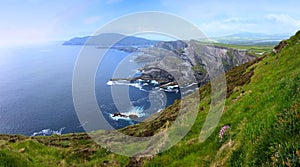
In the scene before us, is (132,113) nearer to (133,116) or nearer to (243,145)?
(133,116)

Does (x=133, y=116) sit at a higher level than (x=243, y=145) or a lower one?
→ lower

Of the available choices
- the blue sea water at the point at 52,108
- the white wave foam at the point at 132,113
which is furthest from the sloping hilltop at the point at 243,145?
the white wave foam at the point at 132,113

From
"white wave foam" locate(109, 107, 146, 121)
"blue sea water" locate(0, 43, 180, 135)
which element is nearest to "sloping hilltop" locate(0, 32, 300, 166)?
"blue sea water" locate(0, 43, 180, 135)

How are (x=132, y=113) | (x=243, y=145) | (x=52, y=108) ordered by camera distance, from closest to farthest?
(x=243, y=145)
(x=132, y=113)
(x=52, y=108)

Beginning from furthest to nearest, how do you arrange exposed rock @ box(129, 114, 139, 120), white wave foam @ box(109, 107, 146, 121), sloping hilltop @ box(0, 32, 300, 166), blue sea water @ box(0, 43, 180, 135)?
white wave foam @ box(109, 107, 146, 121)
exposed rock @ box(129, 114, 139, 120)
blue sea water @ box(0, 43, 180, 135)
sloping hilltop @ box(0, 32, 300, 166)

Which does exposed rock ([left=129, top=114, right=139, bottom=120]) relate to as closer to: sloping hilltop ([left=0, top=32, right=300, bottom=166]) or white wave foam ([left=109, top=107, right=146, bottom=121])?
white wave foam ([left=109, top=107, right=146, bottom=121])

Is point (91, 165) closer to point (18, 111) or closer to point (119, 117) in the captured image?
point (119, 117)

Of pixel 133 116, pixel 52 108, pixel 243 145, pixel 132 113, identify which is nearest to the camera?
pixel 243 145

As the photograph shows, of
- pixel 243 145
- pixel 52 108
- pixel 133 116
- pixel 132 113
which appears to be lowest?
pixel 132 113

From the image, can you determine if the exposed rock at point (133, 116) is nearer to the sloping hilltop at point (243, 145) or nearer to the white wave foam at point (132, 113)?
the white wave foam at point (132, 113)

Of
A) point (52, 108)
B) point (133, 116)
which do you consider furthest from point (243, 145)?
point (52, 108)

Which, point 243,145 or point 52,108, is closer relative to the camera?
point 243,145

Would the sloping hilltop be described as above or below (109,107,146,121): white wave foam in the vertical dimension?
above
